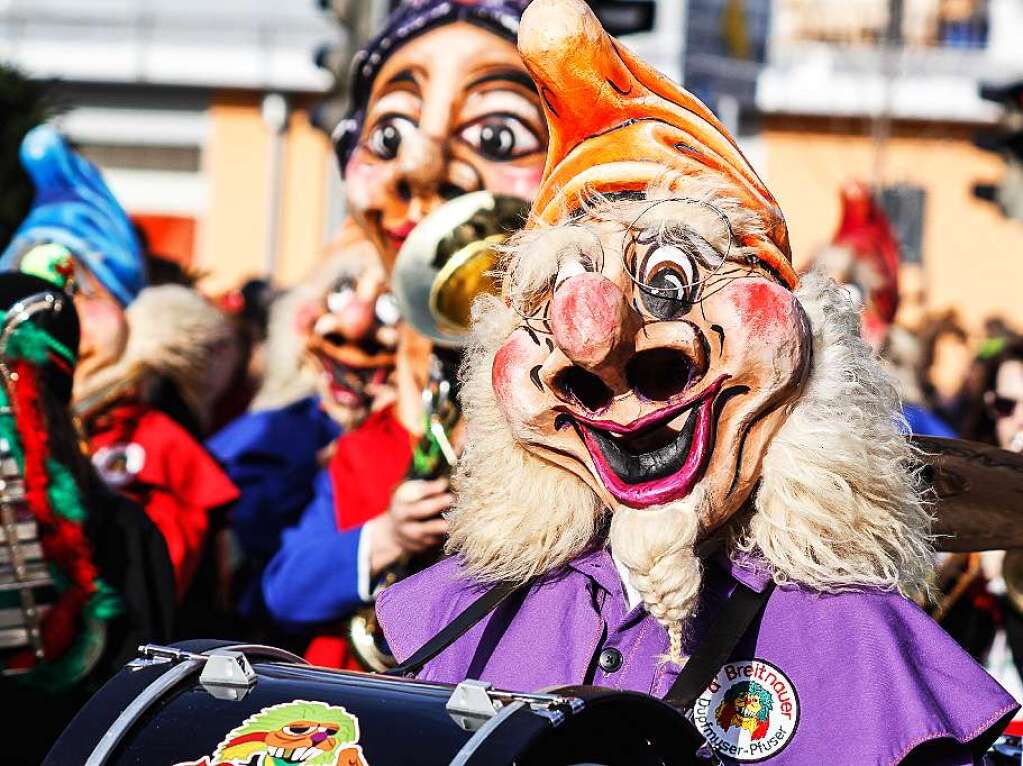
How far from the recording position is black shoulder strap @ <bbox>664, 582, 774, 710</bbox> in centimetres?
228

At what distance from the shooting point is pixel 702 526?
2396 mm

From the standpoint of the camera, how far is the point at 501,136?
3799 mm

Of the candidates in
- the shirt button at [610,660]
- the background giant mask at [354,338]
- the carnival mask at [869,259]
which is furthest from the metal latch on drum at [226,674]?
the carnival mask at [869,259]

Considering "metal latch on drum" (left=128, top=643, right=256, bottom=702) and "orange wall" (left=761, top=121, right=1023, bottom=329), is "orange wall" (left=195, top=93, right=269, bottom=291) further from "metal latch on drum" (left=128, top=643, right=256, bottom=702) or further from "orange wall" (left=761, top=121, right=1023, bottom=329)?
"metal latch on drum" (left=128, top=643, right=256, bottom=702)

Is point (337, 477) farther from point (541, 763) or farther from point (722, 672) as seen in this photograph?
point (541, 763)

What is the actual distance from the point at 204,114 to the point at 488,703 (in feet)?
49.2

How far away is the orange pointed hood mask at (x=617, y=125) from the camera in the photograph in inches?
100

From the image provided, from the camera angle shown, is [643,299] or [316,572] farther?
[316,572]

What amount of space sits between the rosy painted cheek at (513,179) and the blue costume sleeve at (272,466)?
1.01m

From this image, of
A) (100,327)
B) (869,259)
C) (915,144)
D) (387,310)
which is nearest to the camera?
(100,327)

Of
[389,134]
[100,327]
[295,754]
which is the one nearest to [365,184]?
[389,134]

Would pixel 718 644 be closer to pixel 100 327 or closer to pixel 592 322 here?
pixel 592 322

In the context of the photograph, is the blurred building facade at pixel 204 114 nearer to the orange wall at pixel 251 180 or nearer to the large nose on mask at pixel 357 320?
the orange wall at pixel 251 180

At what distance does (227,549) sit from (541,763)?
2.46 metres
